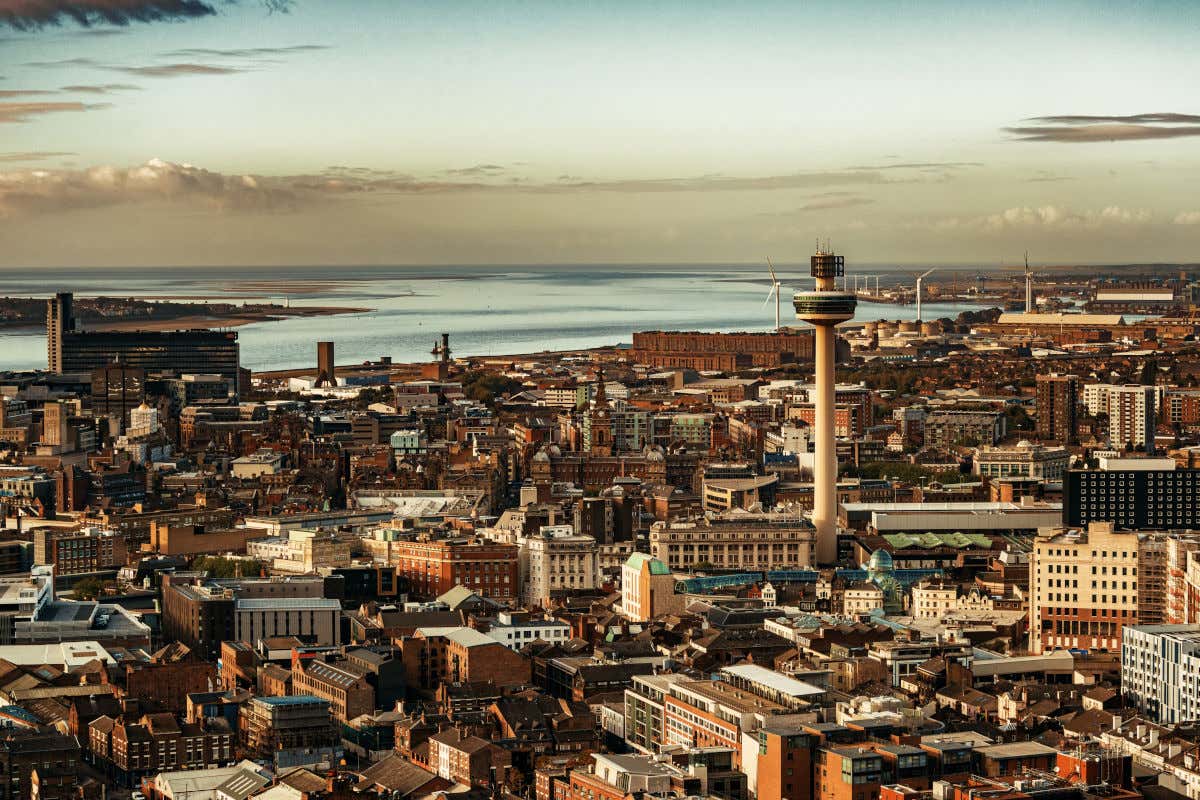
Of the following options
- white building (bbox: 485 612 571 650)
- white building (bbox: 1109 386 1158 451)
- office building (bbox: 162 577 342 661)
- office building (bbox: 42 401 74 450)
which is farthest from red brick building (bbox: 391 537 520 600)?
white building (bbox: 1109 386 1158 451)

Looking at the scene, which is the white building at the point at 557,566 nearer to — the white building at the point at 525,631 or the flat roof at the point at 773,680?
the white building at the point at 525,631

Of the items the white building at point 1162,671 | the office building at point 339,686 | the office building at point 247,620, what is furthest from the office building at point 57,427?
the white building at point 1162,671

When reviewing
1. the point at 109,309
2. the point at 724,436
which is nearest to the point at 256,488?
the point at 724,436

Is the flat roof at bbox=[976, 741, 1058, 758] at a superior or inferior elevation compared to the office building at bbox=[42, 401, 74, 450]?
inferior

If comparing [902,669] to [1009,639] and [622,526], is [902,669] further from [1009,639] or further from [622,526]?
[622,526]

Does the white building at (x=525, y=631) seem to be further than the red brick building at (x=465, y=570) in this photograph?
No

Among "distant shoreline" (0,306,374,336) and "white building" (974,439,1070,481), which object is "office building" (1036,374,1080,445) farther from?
"distant shoreline" (0,306,374,336)

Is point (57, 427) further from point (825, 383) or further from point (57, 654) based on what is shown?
point (57, 654)
